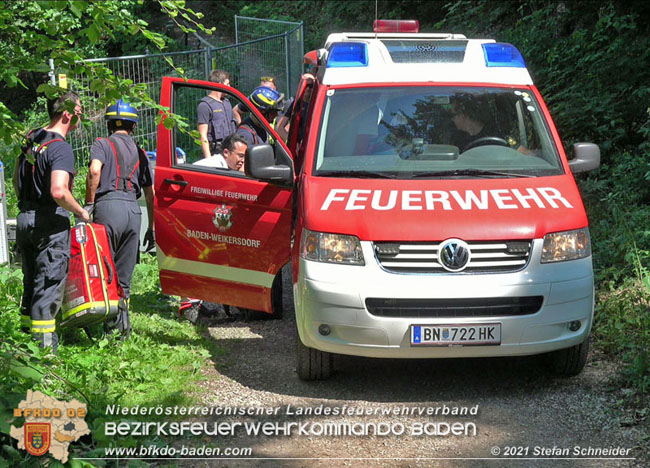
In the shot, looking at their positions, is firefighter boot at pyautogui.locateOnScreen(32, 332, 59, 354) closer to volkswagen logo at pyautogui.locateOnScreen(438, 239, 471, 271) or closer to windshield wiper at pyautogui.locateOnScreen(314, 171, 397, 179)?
windshield wiper at pyautogui.locateOnScreen(314, 171, 397, 179)

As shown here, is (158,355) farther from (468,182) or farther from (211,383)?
(468,182)

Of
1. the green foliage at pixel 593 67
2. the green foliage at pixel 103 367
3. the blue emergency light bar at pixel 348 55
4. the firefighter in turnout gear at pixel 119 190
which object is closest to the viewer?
the green foliage at pixel 103 367

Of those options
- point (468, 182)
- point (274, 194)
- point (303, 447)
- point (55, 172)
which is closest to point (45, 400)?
point (303, 447)

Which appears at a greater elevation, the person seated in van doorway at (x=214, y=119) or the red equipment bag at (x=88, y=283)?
the person seated in van doorway at (x=214, y=119)

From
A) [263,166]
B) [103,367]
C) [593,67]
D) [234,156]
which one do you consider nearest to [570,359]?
[263,166]

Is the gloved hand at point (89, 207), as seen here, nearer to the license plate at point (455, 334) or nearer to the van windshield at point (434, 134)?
the van windshield at point (434, 134)

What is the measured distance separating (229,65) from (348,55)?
987cm

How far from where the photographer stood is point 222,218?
6316mm

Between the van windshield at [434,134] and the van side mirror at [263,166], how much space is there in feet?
1.00

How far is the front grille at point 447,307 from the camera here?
5.09 metres

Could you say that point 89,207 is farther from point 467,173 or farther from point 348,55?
point 467,173

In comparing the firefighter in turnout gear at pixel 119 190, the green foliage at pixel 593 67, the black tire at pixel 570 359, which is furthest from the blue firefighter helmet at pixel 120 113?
the green foliage at pixel 593 67

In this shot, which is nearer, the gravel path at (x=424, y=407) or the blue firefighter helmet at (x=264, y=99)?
the gravel path at (x=424, y=407)

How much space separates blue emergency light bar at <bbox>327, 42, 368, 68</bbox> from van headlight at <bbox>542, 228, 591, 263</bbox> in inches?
77.7
